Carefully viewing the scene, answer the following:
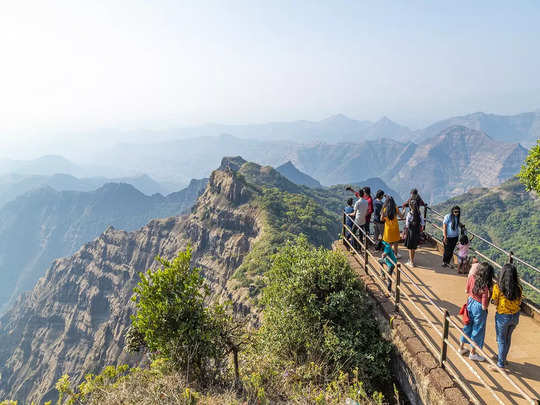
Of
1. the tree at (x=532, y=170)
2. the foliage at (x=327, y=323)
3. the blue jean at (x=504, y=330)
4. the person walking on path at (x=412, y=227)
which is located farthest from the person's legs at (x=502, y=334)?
Answer: the tree at (x=532, y=170)

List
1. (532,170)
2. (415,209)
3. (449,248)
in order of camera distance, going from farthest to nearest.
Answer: (532,170)
(415,209)
(449,248)

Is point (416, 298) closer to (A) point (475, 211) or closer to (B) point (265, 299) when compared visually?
(B) point (265, 299)

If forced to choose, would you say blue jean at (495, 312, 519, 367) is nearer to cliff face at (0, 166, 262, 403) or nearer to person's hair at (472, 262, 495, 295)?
person's hair at (472, 262, 495, 295)

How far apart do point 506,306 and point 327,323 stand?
3809 mm

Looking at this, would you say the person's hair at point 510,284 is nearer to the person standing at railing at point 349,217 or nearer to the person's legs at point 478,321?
the person's legs at point 478,321

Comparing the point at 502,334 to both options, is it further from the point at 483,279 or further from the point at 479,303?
the point at 483,279

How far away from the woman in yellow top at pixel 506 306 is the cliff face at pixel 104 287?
45.7 meters

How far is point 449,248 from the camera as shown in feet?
33.5

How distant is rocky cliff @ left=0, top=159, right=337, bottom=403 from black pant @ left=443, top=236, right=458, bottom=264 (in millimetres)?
36545

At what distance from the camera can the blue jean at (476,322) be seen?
6477mm

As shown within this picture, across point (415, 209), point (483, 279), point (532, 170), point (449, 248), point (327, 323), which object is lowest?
point (327, 323)

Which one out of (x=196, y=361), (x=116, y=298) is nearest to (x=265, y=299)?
(x=196, y=361)

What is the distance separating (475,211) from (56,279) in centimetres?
15246

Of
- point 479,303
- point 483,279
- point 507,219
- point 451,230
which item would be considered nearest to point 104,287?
point 451,230
